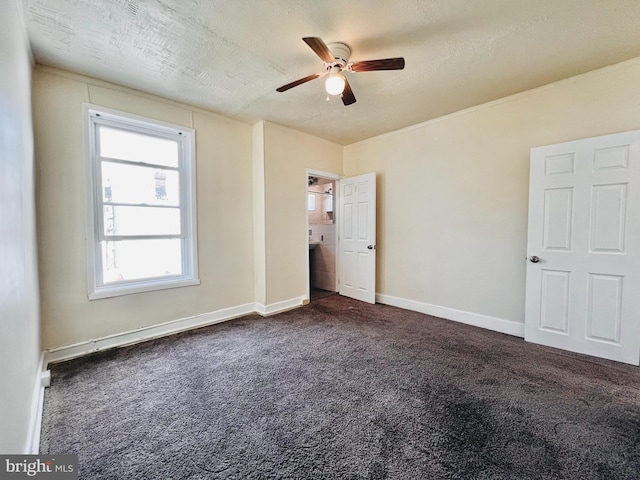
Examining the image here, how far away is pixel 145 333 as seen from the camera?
2975 mm

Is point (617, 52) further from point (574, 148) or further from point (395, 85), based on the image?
point (395, 85)

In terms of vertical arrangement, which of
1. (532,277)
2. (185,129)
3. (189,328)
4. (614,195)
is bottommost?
(189,328)

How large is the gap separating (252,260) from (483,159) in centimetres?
329

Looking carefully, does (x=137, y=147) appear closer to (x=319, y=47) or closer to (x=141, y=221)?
(x=141, y=221)

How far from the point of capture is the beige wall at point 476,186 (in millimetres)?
2613

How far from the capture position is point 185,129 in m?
3.24

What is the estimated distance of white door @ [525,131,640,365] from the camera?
2.37 meters

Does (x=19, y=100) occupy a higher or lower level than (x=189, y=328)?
higher

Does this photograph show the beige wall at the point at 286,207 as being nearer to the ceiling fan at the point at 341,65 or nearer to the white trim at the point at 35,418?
the ceiling fan at the point at 341,65

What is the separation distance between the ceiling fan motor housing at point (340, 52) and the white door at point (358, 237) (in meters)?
2.10

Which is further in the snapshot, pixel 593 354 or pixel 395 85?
pixel 395 85

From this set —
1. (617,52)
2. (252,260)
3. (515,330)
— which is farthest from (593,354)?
(252,260)

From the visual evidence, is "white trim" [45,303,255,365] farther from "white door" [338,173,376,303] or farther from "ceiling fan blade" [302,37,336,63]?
"ceiling fan blade" [302,37,336,63]

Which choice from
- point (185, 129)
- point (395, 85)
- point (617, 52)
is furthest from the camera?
point (185, 129)
